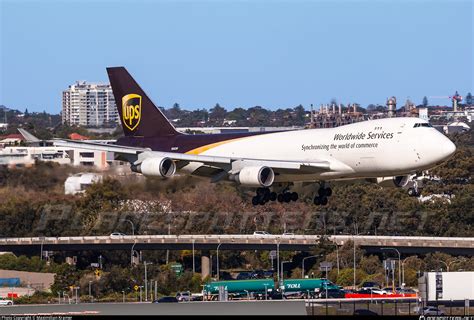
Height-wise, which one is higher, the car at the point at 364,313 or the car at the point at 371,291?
the car at the point at 364,313

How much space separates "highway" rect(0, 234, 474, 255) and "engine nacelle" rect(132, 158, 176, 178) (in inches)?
2047

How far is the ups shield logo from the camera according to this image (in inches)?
3561

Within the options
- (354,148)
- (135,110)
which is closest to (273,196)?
(354,148)

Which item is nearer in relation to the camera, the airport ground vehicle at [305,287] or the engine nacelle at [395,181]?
the engine nacelle at [395,181]

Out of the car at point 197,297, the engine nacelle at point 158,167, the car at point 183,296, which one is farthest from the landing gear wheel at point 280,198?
the car at point 197,297

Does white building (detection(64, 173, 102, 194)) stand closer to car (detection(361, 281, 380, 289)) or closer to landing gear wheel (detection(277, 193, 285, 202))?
landing gear wheel (detection(277, 193, 285, 202))

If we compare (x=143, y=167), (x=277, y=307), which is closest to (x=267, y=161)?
(x=143, y=167)

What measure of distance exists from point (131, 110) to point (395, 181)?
60.6ft

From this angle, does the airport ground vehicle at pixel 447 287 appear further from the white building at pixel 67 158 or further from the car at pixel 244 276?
the car at pixel 244 276

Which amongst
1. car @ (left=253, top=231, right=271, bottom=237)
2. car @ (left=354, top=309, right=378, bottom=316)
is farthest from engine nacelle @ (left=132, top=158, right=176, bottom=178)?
car @ (left=253, top=231, right=271, bottom=237)

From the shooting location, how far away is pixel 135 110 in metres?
90.9

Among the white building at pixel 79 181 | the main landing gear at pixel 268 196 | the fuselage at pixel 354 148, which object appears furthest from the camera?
the white building at pixel 79 181

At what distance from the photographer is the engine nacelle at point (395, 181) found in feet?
268

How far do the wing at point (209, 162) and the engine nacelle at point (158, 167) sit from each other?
35cm
